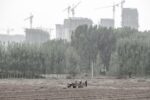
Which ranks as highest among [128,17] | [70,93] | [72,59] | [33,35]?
[128,17]

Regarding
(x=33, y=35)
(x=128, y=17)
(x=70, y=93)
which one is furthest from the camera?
(x=128, y=17)

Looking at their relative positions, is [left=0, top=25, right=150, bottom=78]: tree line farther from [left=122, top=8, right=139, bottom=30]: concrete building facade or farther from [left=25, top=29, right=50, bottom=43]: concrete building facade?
[left=122, top=8, right=139, bottom=30]: concrete building facade

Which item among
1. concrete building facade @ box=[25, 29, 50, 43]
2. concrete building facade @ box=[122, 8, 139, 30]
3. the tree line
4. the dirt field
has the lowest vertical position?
the dirt field

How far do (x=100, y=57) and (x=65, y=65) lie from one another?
9.49 meters

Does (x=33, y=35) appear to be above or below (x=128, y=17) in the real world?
below

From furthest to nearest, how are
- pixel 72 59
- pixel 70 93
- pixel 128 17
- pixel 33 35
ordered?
pixel 128 17
pixel 33 35
pixel 72 59
pixel 70 93

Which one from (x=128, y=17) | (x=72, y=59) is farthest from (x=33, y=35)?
(x=72, y=59)

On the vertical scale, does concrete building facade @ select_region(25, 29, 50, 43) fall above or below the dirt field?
above

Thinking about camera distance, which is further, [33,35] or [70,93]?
[33,35]

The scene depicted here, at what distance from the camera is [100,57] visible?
201 feet

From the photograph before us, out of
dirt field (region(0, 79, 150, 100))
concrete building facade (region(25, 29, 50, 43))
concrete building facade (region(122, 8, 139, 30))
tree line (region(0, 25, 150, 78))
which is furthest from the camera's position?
concrete building facade (region(122, 8, 139, 30))

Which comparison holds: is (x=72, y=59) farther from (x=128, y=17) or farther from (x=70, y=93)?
(x=128, y=17)

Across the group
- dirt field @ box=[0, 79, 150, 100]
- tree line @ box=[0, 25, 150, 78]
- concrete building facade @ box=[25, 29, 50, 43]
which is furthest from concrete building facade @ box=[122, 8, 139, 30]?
dirt field @ box=[0, 79, 150, 100]

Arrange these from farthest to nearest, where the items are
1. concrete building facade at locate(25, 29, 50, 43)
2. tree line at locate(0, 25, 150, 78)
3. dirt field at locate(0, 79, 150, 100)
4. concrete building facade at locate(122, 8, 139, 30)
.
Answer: concrete building facade at locate(122, 8, 139, 30) → concrete building facade at locate(25, 29, 50, 43) → tree line at locate(0, 25, 150, 78) → dirt field at locate(0, 79, 150, 100)
